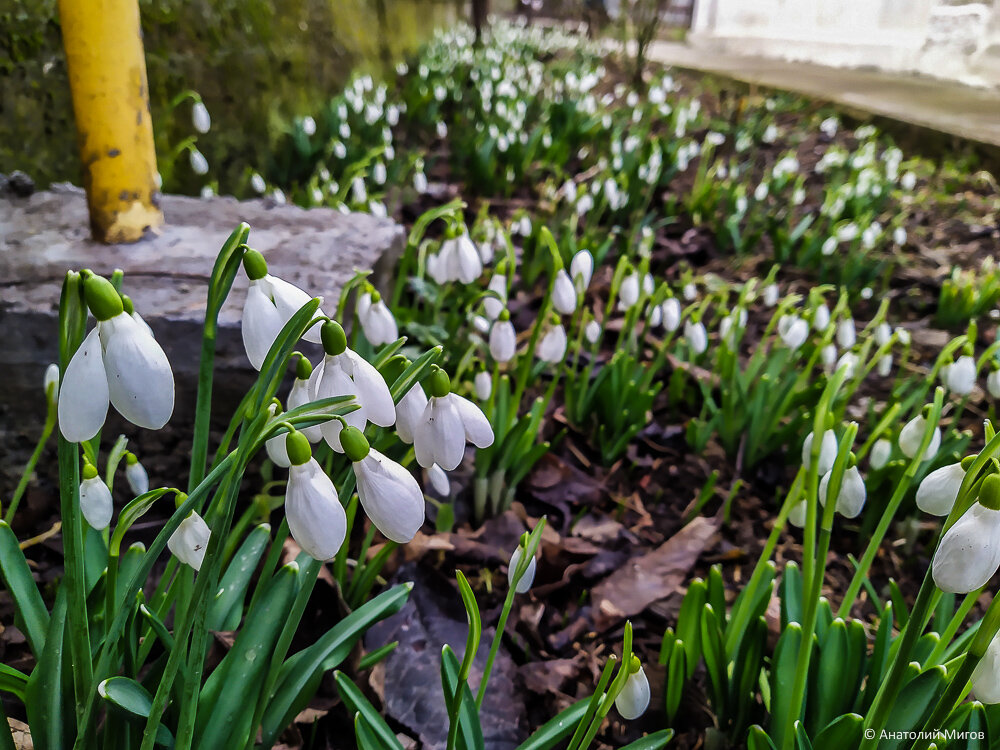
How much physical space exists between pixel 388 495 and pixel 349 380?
0.36 feet

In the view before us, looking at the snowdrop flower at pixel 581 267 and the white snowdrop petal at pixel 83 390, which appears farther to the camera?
the snowdrop flower at pixel 581 267

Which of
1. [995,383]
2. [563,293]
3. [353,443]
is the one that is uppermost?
[353,443]

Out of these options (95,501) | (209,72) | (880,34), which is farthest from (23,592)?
(880,34)

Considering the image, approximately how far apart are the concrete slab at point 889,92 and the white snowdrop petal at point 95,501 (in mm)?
5065

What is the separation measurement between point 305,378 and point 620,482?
1240 mm

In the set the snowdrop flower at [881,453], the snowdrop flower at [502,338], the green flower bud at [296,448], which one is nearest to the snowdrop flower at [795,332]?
the snowdrop flower at [881,453]

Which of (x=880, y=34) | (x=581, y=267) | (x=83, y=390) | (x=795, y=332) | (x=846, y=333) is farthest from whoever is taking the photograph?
(x=880, y=34)

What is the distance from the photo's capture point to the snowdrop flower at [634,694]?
2.58 ft

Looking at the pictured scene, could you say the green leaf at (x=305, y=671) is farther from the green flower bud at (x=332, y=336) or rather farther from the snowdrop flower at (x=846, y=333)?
the snowdrop flower at (x=846, y=333)

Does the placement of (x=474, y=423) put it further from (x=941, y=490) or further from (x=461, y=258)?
(x=461, y=258)

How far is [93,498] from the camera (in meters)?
0.75

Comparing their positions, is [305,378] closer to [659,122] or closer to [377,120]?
[377,120]

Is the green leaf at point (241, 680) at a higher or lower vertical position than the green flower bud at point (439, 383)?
lower

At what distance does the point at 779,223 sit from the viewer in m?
3.19
